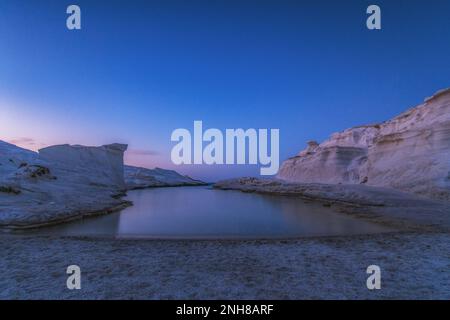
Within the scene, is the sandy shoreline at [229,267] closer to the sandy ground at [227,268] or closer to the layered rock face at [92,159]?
the sandy ground at [227,268]

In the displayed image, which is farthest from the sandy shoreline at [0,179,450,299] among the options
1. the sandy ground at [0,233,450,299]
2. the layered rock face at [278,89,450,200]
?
the layered rock face at [278,89,450,200]

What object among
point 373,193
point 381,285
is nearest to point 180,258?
point 381,285

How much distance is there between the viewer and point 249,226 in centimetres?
1528

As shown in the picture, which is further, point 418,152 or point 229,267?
point 418,152

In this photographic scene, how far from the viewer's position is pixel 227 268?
691 centimetres

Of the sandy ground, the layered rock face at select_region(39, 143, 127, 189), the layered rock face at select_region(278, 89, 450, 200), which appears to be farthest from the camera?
the layered rock face at select_region(39, 143, 127, 189)

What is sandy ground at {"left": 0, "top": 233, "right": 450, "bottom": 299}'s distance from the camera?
5.36 m

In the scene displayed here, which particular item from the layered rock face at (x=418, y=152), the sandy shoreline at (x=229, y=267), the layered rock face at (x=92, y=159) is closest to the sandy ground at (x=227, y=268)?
the sandy shoreline at (x=229, y=267)

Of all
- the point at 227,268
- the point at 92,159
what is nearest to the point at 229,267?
the point at 227,268

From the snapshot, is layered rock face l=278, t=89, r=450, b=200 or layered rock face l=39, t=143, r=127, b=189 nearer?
layered rock face l=278, t=89, r=450, b=200

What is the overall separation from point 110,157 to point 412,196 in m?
51.2

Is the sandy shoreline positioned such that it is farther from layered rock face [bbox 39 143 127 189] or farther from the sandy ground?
layered rock face [bbox 39 143 127 189]

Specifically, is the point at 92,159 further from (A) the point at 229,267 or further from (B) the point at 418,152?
(B) the point at 418,152
